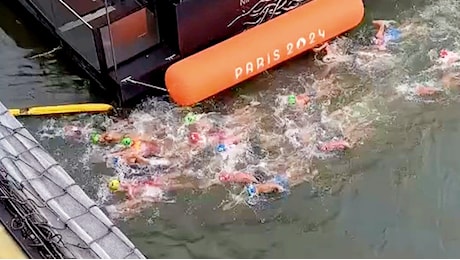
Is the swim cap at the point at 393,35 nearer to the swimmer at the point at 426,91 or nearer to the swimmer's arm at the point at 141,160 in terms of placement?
the swimmer at the point at 426,91

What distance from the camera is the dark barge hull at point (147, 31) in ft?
14.8

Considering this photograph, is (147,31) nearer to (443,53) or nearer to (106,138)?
(106,138)

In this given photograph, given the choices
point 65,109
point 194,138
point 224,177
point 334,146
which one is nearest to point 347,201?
point 334,146

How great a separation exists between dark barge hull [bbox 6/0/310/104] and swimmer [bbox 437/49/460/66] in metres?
1.10

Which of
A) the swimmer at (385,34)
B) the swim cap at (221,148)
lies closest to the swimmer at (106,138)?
the swim cap at (221,148)

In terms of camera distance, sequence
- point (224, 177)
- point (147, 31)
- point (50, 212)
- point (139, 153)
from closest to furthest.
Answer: point (50, 212)
point (224, 177)
point (139, 153)
point (147, 31)

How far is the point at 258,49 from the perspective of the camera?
4652mm

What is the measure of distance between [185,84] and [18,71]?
1079 millimetres

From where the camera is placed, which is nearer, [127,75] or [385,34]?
[127,75]

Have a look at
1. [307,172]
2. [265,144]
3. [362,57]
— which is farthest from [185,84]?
[362,57]

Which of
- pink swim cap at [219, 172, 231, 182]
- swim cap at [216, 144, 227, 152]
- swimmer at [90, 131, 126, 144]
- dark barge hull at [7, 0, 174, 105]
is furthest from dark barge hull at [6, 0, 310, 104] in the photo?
pink swim cap at [219, 172, 231, 182]

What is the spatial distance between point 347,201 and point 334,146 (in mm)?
356

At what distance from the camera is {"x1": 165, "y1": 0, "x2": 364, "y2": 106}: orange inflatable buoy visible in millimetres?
4496

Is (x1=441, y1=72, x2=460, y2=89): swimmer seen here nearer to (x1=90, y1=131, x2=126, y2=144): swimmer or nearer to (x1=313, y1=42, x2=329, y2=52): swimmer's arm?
(x1=313, y1=42, x2=329, y2=52): swimmer's arm
